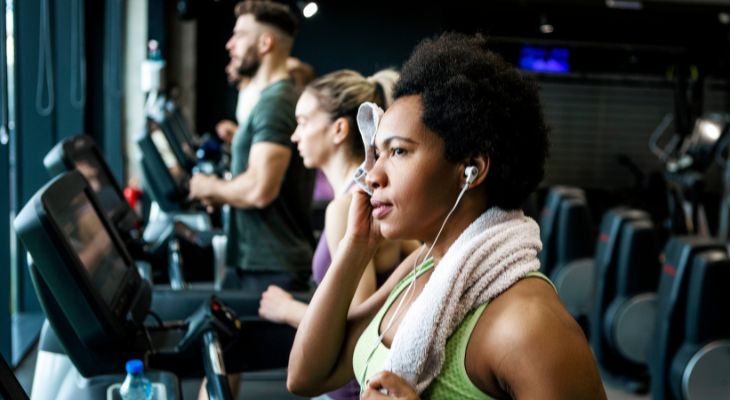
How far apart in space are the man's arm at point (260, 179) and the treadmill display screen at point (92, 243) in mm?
919

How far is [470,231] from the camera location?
1.36m

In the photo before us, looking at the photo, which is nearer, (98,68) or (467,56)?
(467,56)

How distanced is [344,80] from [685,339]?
2135 millimetres

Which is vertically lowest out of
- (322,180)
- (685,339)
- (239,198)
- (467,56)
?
(322,180)

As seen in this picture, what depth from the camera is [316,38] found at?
10406 mm

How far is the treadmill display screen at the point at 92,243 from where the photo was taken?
6.25 ft

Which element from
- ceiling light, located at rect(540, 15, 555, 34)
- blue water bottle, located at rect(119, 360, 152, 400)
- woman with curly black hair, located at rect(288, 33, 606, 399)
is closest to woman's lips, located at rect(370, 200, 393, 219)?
woman with curly black hair, located at rect(288, 33, 606, 399)

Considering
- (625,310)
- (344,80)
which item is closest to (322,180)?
(625,310)

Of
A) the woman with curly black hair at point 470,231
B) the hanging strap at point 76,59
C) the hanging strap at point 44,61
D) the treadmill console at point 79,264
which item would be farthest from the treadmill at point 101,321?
the hanging strap at point 76,59

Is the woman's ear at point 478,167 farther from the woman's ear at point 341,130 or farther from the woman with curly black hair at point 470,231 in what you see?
the woman's ear at point 341,130

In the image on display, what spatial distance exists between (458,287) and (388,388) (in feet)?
0.54

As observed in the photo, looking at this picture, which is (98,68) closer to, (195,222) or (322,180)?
(322,180)

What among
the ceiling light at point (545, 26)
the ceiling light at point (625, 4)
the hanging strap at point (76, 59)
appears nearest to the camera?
the hanging strap at point (76, 59)

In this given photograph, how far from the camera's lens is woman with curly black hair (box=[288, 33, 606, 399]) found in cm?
122
